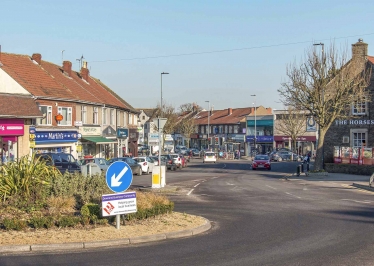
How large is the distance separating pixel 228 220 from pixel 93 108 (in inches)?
1343

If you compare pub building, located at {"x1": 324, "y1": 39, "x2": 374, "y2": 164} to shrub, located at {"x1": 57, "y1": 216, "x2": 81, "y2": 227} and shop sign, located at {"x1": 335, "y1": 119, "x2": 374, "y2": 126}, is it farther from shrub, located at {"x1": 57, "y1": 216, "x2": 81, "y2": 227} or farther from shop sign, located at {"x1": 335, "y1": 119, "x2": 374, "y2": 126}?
shrub, located at {"x1": 57, "y1": 216, "x2": 81, "y2": 227}

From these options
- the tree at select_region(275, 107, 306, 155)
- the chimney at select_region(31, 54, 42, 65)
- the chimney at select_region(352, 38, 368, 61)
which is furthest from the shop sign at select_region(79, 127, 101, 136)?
the tree at select_region(275, 107, 306, 155)

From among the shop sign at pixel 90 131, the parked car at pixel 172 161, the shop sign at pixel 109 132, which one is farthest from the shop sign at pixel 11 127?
the parked car at pixel 172 161

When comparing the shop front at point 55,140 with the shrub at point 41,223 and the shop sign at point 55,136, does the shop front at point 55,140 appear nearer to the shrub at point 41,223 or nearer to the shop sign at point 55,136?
the shop sign at point 55,136

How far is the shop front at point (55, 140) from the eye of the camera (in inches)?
1518

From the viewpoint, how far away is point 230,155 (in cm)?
8188

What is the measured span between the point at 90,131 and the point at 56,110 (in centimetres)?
608

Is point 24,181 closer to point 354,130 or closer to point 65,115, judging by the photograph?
point 65,115

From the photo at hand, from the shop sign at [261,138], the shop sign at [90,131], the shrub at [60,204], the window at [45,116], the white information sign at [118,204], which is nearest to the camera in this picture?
the white information sign at [118,204]

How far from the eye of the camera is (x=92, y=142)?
4728 cm

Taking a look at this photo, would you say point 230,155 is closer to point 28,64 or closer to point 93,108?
point 93,108

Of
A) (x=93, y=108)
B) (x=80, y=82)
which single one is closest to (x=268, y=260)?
(x=93, y=108)

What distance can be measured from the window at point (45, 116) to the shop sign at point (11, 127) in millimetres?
3437

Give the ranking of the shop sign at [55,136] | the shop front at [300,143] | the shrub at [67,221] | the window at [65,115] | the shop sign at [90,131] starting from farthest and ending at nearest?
the shop front at [300,143] < the shop sign at [90,131] < the window at [65,115] < the shop sign at [55,136] < the shrub at [67,221]
